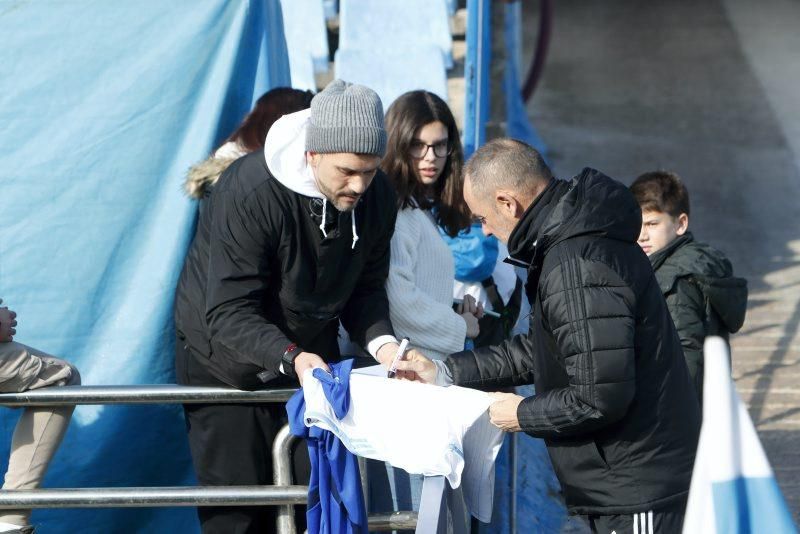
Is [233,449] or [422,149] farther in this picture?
[422,149]

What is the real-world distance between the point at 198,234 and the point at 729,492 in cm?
187

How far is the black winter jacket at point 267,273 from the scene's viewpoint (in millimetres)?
3381

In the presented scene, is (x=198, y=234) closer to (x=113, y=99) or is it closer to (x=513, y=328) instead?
(x=113, y=99)

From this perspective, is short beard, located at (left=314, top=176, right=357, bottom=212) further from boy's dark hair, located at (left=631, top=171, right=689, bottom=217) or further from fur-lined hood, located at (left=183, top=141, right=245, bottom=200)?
boy's dark hair, located at (left=631, top=171, right=689, bottom=217)

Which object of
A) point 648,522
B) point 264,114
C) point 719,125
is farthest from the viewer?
point 719,125

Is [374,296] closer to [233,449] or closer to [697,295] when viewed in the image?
[233,449]

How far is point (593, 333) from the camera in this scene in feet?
9.43

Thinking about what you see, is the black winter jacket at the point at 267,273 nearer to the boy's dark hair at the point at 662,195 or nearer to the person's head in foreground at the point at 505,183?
the person's head in foreground at the point at 505,183

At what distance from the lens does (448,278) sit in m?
4.18

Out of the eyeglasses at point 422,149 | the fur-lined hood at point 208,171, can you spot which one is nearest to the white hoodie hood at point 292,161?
the fur-lined hood at point 208,171

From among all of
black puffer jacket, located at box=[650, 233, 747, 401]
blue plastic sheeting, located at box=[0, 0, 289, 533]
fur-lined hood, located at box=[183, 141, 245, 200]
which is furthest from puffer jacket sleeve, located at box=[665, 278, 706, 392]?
blue plastic sheeting, located at box=[0, 0, 289, 533]

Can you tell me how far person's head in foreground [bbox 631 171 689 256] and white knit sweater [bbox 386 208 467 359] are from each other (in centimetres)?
75

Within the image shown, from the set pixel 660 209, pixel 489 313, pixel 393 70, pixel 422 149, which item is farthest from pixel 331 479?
pixel 393 70

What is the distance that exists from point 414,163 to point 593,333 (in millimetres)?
1601
